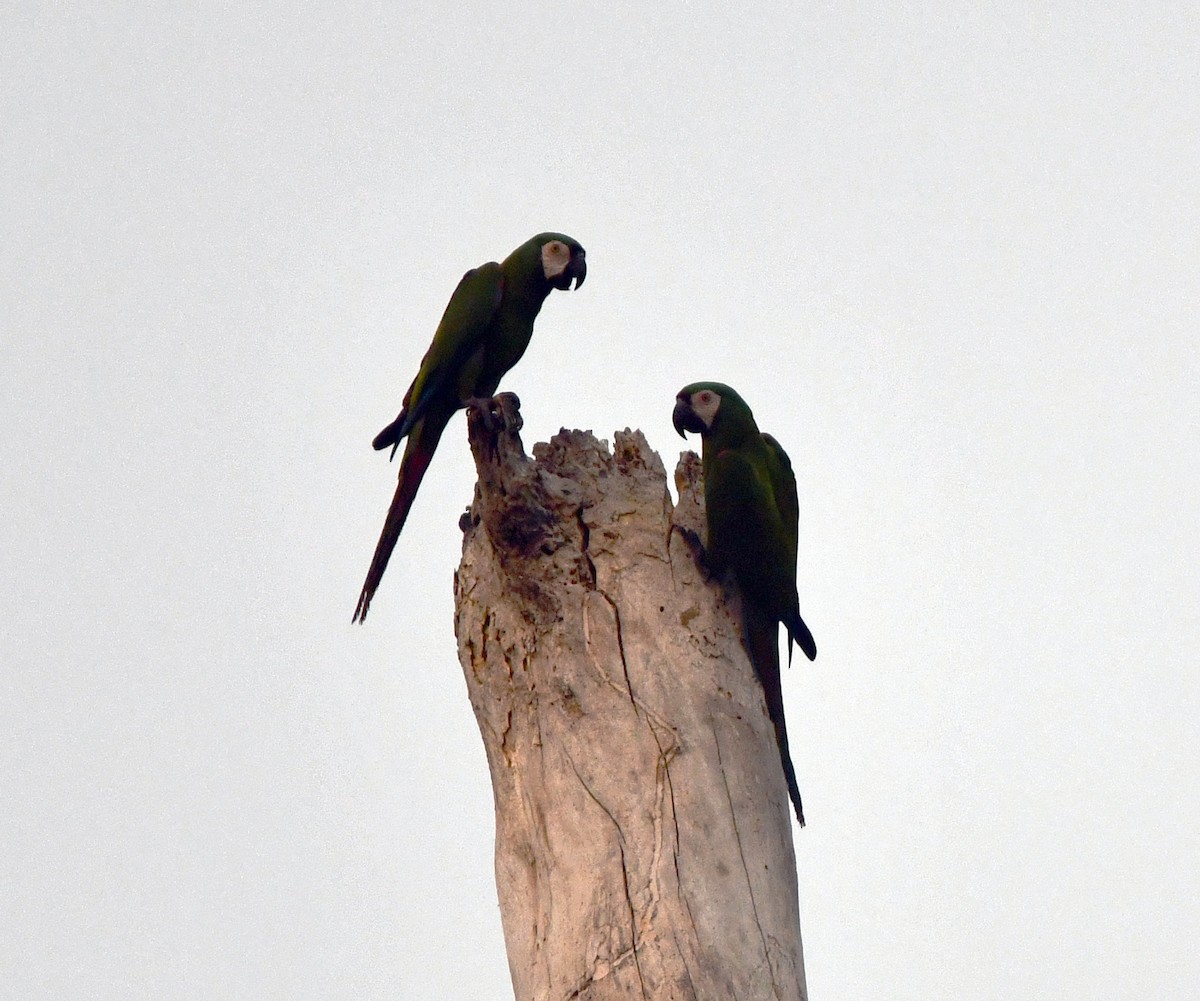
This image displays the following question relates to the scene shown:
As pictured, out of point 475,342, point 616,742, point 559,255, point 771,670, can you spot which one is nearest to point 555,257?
point 559,255

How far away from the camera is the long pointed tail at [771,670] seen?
3561 mm

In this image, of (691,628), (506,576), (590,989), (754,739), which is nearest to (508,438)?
(506,576)

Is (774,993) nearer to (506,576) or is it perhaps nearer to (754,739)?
(754,739)

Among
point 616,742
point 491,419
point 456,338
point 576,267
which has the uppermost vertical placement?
point 576,267

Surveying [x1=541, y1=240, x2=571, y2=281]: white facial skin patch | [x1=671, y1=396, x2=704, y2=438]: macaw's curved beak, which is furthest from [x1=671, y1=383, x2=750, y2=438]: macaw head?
[x1=541, y1=240, x2=571, y2=281]: white facial skin patch

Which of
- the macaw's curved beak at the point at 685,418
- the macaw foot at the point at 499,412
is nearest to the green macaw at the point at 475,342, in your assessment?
the macaw foot at the point at 499,412

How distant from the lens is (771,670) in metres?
3.61

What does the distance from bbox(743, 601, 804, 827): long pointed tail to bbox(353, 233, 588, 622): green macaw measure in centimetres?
139

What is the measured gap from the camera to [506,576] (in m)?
3.56

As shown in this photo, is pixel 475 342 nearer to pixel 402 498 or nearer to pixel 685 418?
pixel 402 498

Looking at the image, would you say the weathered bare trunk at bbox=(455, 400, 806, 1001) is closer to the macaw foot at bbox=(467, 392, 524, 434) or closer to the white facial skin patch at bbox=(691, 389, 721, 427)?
the macaw foot at bbox=(467, 392, 524, 434)

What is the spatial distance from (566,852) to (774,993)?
64 cm

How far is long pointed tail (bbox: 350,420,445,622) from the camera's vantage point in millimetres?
4133

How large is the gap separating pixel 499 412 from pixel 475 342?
987 mm
